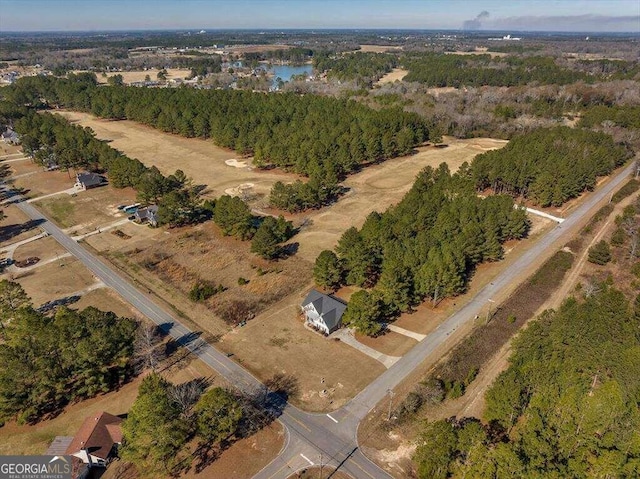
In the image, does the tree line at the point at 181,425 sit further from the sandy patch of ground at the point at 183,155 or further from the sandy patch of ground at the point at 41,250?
the sandy patch of ground at the point at 183,155

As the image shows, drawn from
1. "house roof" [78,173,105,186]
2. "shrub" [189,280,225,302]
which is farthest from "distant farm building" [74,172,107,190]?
"shrub" [189,280,225,302]

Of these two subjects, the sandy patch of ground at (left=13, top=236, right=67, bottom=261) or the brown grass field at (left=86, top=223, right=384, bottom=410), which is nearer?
the brown grass field at (left=86, top=223, right=384, bottom=410)

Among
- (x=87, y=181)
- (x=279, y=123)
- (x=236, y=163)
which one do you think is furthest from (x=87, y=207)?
(x=279, y=123)

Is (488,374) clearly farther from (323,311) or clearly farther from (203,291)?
(203,291)

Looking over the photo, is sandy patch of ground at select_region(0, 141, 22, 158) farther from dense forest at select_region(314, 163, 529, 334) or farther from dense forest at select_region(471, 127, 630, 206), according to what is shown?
dense forest at select_region(471, 127, 630, 206)

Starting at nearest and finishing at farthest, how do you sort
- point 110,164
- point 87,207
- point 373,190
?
point 87,207, point 373,190, point 110,164
